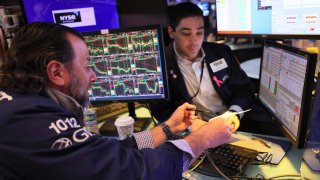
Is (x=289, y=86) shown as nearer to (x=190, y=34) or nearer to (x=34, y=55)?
(x=190, y=34)

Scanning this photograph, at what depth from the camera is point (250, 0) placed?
4.31 feet

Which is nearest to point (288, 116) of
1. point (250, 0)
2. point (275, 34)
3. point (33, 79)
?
point (275, 34)

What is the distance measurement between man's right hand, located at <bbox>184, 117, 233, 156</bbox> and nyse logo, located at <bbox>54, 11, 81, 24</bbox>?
128 cm

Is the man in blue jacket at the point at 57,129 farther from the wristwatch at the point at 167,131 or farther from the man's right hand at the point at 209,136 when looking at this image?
the wristwatch at the point at 167,131

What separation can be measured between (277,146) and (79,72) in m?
0.87

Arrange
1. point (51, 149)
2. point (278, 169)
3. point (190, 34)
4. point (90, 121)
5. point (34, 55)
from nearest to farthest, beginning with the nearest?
point (51, 149) < point (34, 55) < point (278, 169) < point (90, 121) < point (190, 34)

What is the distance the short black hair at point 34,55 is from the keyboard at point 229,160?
0.63 meters

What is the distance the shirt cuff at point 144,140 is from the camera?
1.09 meters

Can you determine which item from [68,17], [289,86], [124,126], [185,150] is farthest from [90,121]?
[289,86]

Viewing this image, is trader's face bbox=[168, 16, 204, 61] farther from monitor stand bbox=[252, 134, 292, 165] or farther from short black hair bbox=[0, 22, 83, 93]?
short black hair bbox=[0, 22, 83, 93]

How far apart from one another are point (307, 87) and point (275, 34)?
18.2 inches

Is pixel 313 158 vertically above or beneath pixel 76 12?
beneath

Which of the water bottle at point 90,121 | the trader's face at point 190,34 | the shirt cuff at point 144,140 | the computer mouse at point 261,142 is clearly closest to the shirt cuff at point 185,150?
the shirt cuff at point 144,140

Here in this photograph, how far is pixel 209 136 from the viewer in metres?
0.95
